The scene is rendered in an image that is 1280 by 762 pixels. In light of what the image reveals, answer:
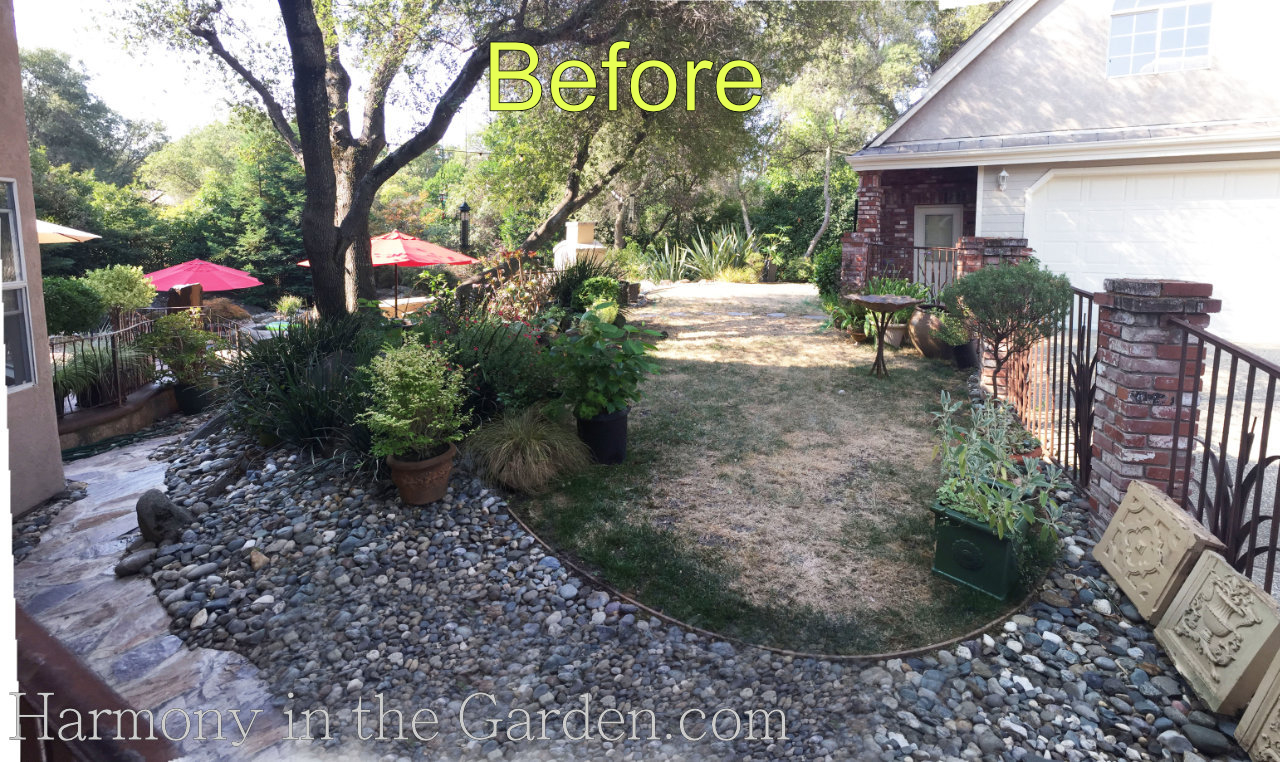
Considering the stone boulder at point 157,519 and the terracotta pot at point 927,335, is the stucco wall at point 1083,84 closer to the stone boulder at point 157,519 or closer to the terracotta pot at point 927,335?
the terracotta pot at point 927,335

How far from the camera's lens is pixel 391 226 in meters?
21.5

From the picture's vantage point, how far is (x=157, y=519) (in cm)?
406

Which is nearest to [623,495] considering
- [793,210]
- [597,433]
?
[597,433]

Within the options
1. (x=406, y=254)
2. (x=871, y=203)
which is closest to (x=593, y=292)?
(x=406, y=254)

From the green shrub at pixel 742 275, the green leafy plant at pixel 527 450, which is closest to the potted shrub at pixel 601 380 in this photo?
the green leafy plant at pixel 527 450

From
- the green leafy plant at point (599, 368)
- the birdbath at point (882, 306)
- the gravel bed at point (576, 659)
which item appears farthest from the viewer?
the birdbath at point (882, 306)

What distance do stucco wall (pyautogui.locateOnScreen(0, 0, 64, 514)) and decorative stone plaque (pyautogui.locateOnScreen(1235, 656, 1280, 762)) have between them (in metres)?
6.05

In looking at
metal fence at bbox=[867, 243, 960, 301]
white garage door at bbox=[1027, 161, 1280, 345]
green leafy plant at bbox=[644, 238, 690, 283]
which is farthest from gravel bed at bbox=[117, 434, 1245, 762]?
green leafy plant at bbox=[644, 238, 690, 283]

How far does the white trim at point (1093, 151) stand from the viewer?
8.56m

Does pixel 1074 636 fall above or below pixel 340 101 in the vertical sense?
below

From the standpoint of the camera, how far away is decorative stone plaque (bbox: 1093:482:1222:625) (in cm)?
296

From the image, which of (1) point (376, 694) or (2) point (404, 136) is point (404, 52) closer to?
(2) point (404, 136)

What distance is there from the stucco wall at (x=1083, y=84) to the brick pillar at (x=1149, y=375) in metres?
7.95

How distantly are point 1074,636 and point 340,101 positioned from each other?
8.29m
